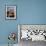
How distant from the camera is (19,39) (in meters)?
4.21

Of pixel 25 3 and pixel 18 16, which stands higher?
pixel 25 3

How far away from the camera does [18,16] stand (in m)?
4.34

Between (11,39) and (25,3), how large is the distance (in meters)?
1.30

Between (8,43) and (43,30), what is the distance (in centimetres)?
123

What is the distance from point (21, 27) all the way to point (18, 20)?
0.87 ft

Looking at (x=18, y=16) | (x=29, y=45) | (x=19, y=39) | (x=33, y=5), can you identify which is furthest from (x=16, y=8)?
(x=29, y=45)

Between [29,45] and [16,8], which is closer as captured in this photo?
[29,45]

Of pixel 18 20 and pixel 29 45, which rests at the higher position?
pixel 18 20

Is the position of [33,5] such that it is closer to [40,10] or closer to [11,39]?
[40,10]

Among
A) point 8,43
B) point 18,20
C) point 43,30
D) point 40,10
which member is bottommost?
point 8,43

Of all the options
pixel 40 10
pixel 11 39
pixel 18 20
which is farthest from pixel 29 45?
pixel 40 10

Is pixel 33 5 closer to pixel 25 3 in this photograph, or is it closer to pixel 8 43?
pixel 25 3

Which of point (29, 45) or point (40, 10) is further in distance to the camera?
point (40, 10)

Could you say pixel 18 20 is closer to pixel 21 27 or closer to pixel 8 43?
pixel 21 27
